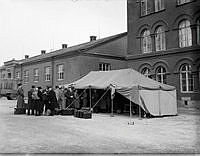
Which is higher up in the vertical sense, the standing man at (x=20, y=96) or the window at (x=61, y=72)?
the window at (x=61, y=72)

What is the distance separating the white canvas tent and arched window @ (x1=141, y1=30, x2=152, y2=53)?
676cm

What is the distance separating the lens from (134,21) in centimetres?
2594

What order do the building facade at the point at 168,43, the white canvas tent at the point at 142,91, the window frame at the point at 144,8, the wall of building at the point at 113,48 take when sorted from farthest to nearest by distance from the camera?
the wall of building at the point at 113,48, the window frame at the point at 144,8, the building facade at the point at 168,43, the white canvas tent at the point at 142,91

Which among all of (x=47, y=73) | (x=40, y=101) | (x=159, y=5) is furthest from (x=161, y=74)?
(x=47, y=73)

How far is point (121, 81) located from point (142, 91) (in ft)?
6.25

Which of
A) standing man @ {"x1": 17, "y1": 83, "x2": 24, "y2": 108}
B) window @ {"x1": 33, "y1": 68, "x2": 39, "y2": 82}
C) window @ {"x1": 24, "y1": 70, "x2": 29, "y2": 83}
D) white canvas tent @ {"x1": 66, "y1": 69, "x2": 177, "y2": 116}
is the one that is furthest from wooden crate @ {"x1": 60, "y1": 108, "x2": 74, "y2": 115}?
window @ {"x1": 24, "y1": 70, "x2": 29, "y2": 83}

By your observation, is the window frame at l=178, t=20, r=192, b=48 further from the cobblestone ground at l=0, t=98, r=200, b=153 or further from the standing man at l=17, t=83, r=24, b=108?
the standing man at l=17, t=83, r=24, b=108

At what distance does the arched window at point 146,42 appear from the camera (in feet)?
80.8

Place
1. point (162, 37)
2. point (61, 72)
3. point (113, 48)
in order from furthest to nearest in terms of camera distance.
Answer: point (61, 72) < point (113, 48) < point (162, 37)

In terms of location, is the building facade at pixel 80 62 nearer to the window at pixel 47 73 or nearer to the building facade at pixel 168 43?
the window at pixel 47 73

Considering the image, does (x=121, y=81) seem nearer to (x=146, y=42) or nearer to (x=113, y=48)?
(x=146, y=42)

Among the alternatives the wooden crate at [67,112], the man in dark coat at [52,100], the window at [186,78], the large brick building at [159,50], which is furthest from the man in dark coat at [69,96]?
the window at [186,78]

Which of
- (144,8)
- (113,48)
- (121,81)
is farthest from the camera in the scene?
(113,48)

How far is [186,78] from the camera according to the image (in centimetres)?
2133
